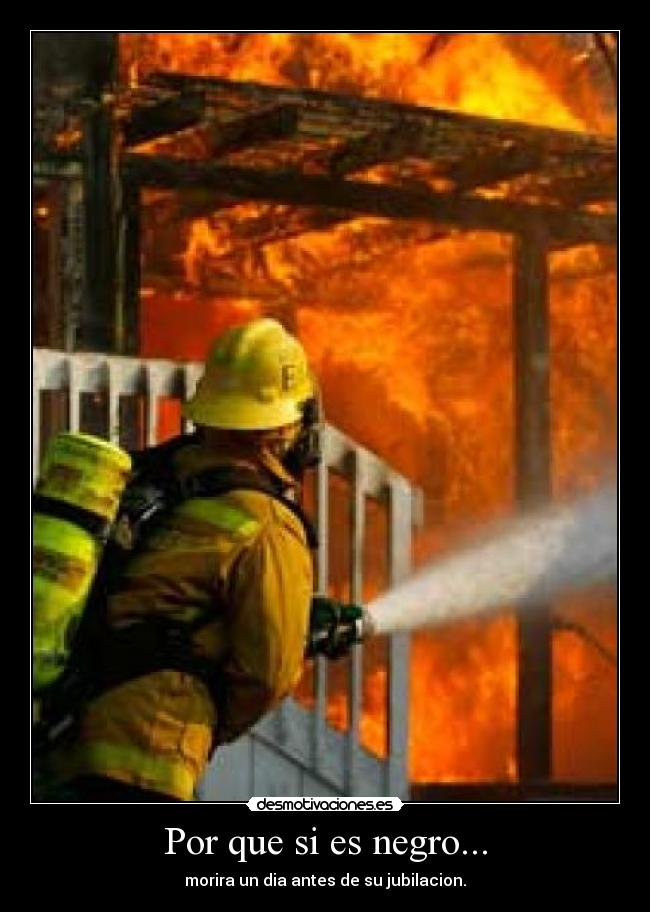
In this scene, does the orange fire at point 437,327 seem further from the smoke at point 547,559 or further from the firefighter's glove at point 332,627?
the firefighter's glove at point 332,627

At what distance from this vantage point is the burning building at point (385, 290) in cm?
826

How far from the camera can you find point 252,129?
970 centimetres

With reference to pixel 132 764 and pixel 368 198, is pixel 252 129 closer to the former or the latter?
pixel 368 198

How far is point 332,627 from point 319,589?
5.97ft

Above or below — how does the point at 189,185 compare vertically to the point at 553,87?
below

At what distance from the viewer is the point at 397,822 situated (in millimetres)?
5953

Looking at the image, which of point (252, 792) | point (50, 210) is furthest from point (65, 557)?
point (50, 210)

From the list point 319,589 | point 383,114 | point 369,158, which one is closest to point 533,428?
point 369,158

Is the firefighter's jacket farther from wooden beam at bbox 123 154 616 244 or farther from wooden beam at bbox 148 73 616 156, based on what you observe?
wooden beam at bbox 123 154 616 244

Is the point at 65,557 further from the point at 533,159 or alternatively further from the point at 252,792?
the point at 533,159

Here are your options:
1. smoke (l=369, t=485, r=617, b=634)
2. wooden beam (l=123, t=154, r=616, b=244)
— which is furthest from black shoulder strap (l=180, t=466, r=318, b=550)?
smoke (l=369, t=485, r=617, b=634)

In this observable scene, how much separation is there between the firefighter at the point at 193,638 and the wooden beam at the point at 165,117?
4.40m

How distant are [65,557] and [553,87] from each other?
7877mm

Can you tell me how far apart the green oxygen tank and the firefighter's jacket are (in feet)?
0.37
